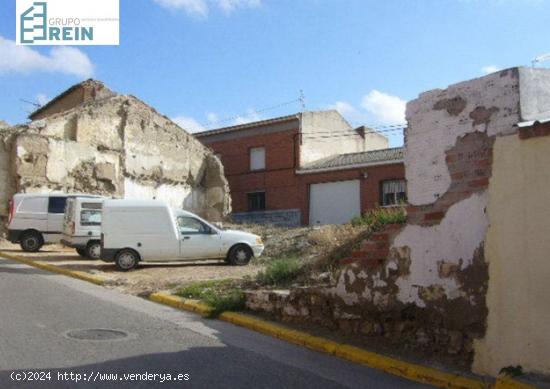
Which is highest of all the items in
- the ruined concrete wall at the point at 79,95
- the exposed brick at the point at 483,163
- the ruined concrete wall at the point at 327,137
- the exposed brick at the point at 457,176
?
the ruined concrete wall at the point at 79,95

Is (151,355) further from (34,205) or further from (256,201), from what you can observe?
(256,201)

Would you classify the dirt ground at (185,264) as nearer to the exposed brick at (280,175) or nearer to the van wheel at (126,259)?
the van wheel at (126,259)

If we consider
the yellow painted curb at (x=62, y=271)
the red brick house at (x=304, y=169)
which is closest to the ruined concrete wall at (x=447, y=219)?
the yellow painted curb at (x=62, y=271)

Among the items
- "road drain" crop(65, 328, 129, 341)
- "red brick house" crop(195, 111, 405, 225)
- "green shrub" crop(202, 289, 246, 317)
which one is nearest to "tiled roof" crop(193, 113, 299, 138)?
"red brick house" crop(195, 111, 405, 225)

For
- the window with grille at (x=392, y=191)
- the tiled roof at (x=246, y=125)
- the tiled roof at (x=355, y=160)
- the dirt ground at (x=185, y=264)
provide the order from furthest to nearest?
the tiled roof at (x=246, y=125), the tiled roof at (x=355, y=160), the window with grille at (x=392, y=191), the dirt ground at (x=185, y=264)

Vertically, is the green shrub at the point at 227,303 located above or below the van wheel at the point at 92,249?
below

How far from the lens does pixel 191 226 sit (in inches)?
603

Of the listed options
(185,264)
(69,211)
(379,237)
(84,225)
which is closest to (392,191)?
(185,264)

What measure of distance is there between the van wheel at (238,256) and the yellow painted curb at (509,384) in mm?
11132

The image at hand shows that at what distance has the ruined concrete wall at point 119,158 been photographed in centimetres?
2298

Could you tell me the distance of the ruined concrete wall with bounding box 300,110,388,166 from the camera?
117ft

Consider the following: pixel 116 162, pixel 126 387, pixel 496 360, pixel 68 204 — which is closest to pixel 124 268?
pixel 68 204

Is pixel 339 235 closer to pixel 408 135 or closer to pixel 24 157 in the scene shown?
pixel 408 135

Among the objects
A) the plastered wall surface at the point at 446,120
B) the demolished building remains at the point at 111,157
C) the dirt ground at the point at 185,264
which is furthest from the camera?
the demolished building remains at the point at 111,157
